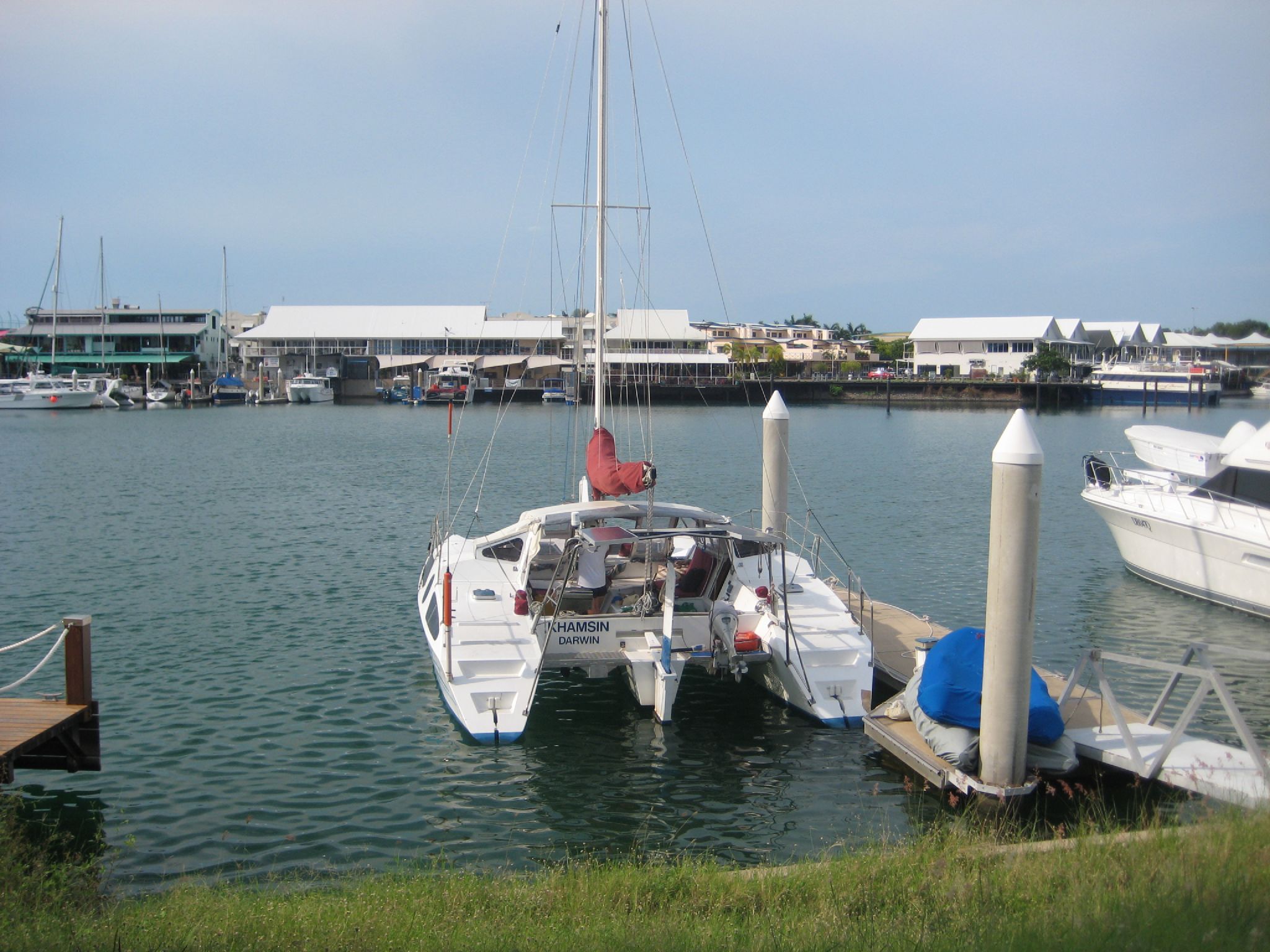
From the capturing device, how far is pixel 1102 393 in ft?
330

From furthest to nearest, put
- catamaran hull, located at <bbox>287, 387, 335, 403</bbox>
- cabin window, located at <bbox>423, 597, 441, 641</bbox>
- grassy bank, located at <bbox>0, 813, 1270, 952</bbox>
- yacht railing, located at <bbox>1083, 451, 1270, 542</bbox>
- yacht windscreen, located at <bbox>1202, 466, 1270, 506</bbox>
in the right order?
catamaran hull, located at <bbox>287, 387, 335, 403</bbox>, yacht windscreen, located at <bbox>1202, 466, 1270, 506</bbox>, yacht railing, located at <bbox>1083, 451, 1270, 542</bbox>, cabin window, located at <bbox>423, 597, 441, 641</bbox>, grassy bank, located at <bbox>0, 813, 1270, 952</bbox>

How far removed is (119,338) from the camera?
112m

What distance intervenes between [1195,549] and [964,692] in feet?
39.9

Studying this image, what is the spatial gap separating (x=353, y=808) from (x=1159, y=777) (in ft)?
27.0

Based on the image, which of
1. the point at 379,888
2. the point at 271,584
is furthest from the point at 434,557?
the point at 379,888

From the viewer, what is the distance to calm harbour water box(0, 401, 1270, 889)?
10.2 metres

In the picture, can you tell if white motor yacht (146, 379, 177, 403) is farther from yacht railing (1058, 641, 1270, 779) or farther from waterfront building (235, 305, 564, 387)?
yacht railing (1058, 641, 1270, 779)

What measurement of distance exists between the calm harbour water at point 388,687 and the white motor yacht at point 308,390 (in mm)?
63043

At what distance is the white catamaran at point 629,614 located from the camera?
1235 centimetres

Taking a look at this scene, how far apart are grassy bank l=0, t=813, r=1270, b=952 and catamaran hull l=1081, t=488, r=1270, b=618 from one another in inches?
488

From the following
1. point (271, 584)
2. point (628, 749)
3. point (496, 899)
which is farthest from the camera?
point (271, 584)

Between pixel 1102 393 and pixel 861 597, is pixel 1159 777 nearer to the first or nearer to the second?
pixel 861 597

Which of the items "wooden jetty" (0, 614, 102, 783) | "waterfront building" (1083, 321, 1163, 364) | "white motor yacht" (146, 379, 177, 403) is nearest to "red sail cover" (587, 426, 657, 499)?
"wooden jetty" (0, 614, 102, 783)

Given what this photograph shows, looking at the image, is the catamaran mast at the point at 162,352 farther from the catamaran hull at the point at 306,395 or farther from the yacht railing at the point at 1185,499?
the yacht railing at the point at 1185,499
